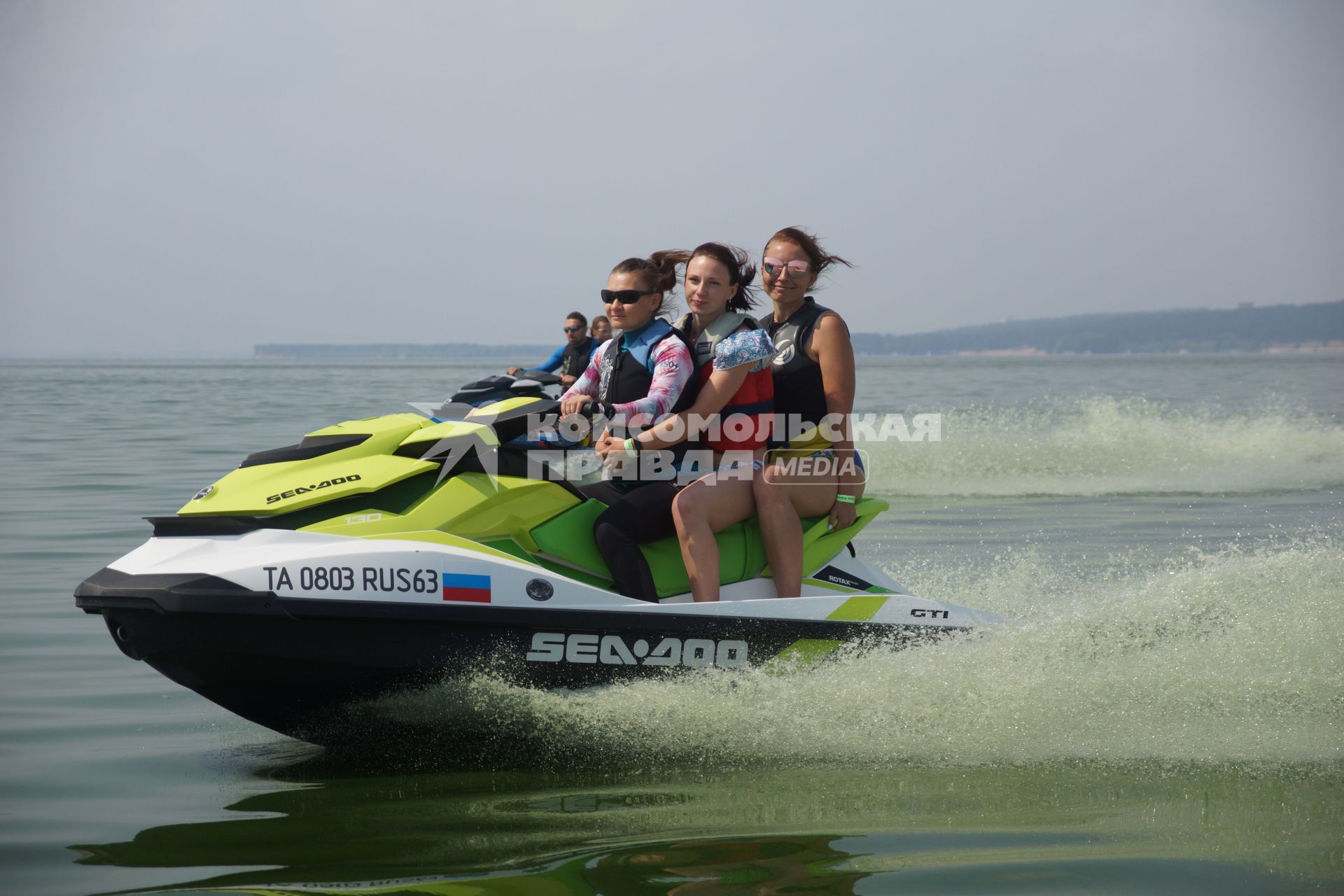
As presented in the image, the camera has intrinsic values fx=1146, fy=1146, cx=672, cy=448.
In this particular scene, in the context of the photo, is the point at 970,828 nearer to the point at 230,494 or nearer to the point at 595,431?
the point at 595,431

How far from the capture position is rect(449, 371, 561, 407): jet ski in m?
8.58

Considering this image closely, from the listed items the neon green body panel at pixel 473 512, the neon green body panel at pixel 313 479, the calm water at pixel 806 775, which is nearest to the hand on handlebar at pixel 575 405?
the neon green body panel at pixel 473 512

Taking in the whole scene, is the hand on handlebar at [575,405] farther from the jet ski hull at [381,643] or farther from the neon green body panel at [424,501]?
the jet ski hull at [381,643]

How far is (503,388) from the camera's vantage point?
9312 millimetres

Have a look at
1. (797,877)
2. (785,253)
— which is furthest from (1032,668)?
(785,253)

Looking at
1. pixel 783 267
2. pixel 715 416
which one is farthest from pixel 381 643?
pixel 783 267

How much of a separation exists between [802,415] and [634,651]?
1085mm

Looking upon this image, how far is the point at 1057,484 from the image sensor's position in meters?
12.6

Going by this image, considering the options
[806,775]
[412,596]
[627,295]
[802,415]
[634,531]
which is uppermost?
[627,295]

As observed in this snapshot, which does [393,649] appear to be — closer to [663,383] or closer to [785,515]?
A: [663,383]

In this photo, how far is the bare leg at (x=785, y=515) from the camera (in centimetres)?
405

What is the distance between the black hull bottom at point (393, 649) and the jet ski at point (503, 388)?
15.1 feet

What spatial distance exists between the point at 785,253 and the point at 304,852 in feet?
8.47

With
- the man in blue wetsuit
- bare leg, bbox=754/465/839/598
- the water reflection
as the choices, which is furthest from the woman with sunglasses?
the man in blue wetsuit
